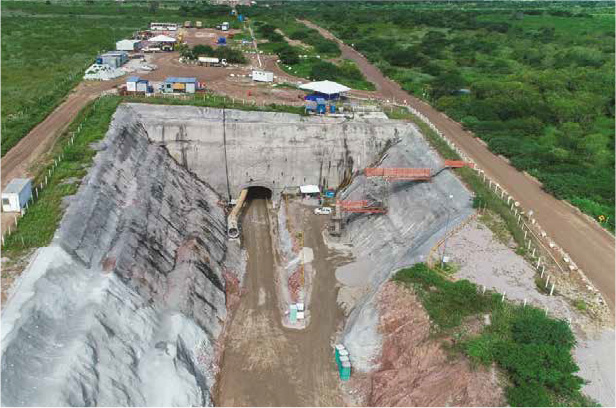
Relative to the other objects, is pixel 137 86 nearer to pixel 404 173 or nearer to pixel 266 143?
pixel 266 143

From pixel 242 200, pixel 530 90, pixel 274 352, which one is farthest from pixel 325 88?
pixel 274 352

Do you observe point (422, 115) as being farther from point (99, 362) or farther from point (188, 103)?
point (99, 362)

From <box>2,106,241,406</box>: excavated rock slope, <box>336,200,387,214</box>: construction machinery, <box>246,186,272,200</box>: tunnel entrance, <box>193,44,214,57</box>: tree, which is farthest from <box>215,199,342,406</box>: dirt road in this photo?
<box>193,44,214,57</box>: tree

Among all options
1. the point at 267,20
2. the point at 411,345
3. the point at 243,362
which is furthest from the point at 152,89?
the point at 267,20

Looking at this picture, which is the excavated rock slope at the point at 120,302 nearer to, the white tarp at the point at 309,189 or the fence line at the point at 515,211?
the white tarp at the point at 309,189

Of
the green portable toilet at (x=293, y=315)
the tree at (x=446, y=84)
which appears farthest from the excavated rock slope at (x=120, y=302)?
the tree at (x=446, y=84)

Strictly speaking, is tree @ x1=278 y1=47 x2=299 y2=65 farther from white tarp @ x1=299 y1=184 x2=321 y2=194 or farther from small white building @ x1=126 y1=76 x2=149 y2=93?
white tarp @ x1=299 y1=184 x2=321 y2=194
